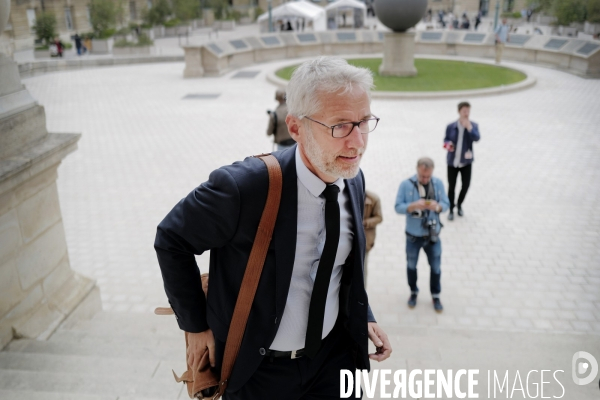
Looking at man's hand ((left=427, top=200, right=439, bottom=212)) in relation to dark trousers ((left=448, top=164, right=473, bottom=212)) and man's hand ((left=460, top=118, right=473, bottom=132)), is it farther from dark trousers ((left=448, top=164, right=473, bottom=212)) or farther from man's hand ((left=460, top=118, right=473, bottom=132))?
dark trousers ((left=448, top=164, right=473, bottom=212))

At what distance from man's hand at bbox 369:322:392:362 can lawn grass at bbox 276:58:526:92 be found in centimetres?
1520

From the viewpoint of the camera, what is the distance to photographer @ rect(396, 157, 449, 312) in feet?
18.5

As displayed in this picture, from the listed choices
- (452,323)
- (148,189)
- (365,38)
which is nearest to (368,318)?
(452,323)

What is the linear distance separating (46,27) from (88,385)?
3384 centimetres

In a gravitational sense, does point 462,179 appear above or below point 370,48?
below

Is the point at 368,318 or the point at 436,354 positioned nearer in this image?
the point at 368,318

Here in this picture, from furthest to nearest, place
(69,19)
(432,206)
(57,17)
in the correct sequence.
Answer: (69,19)
(57,17)
(432,206)

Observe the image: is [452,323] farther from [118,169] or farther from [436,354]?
[118,169]

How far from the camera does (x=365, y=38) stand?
2734cm

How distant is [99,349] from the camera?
4.29 meters

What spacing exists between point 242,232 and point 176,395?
179 cm

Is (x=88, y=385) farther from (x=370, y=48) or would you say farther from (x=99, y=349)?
(x=370, y=48)

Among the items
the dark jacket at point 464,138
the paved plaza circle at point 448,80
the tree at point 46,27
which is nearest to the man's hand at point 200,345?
the dark jacket at point 464,138

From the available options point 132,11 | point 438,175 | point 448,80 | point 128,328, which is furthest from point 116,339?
point 132,11
